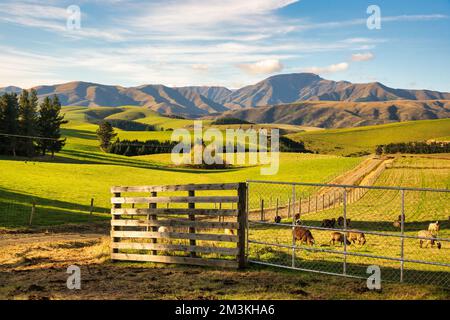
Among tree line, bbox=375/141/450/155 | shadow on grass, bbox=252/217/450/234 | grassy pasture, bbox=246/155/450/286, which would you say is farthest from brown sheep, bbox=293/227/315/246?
tree line, bbox=375/141/450/155

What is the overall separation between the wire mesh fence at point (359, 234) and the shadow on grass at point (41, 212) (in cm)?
1475

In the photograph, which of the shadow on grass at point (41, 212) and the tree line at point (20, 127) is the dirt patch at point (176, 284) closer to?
the shadow on grass at point (41, 212)

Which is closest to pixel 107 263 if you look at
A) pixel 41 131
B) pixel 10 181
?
pixel 10 181

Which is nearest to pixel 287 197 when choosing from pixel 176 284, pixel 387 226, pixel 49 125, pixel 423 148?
pixel 387 226

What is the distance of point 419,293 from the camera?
11.1m

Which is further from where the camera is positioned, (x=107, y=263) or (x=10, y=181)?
(x=10, y=181)

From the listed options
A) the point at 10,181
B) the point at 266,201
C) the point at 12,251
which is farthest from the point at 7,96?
the point at 12,251

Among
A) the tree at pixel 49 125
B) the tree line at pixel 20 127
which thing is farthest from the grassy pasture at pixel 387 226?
the tree at pixel 49 125

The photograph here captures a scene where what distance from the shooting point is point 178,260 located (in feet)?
51.1
